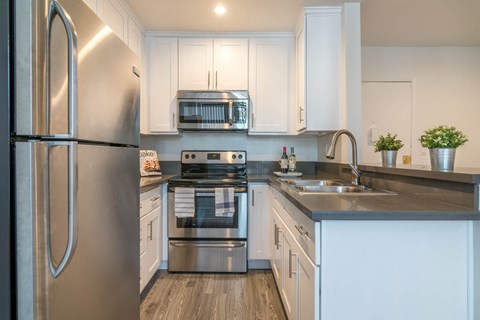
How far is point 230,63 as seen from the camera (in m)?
3.11

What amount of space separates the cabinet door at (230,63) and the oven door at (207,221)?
112 centimetres

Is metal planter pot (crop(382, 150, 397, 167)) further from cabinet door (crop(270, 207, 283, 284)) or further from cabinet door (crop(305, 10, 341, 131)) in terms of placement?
cabinet door (crop(270, 207, 283, 284))

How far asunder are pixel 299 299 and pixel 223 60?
2410 mm

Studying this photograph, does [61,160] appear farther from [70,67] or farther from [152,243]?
[152,243]

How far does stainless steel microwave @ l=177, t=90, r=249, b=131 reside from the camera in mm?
2990

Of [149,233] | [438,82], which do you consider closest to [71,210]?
[149,233]

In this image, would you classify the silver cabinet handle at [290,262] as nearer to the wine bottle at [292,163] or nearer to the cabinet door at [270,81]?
the wine bottle at [292,163]

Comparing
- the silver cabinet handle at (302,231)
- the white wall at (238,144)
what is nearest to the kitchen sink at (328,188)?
the silver cabinet handle at (302,231)

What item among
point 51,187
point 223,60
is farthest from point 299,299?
point 223,60

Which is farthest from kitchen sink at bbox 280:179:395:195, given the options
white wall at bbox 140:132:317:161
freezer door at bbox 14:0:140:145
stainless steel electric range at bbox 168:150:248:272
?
freezer door at bbox 14:0:140:145

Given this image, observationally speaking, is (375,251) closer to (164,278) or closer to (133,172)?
(133,172)

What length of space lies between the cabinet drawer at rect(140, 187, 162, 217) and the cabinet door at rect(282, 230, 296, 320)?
3.35ft

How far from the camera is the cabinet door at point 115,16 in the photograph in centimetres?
214

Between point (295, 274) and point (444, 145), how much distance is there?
0.95 meters
